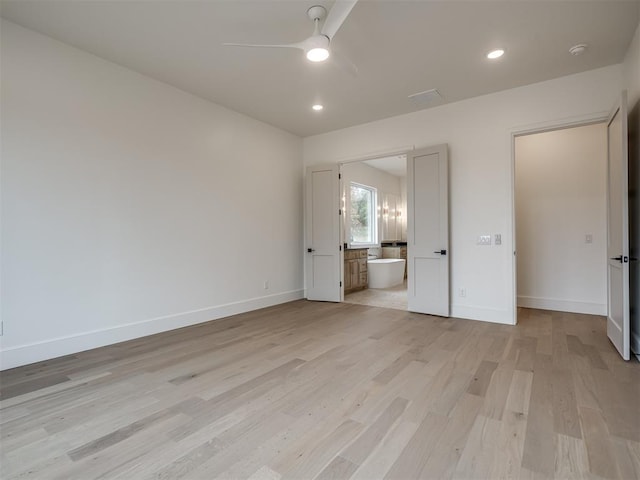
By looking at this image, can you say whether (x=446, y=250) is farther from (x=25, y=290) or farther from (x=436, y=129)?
(x=25, y=290)

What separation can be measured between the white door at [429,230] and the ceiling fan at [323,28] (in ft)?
7.99

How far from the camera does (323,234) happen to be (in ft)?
18.4

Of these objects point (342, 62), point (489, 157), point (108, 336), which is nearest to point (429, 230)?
point (489, 157)

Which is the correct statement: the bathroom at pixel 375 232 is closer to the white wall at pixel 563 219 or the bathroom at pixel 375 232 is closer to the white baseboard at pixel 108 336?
the white wall at pixel 563 219

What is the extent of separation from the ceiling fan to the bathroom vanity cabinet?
13.5ft

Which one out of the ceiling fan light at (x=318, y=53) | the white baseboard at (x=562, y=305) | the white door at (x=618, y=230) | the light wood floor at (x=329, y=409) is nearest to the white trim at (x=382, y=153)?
the white door at (x=618, y=230)

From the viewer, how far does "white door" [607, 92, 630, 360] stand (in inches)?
109

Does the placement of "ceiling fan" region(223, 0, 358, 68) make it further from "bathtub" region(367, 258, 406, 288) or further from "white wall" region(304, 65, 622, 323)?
"bathtub" region(367, 258, 406, 288)

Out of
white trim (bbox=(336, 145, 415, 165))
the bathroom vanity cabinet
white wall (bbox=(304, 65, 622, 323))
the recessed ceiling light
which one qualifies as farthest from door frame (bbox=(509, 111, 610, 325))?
the bathroom vanity cabinet

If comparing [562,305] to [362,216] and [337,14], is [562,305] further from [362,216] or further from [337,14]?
[337,14]

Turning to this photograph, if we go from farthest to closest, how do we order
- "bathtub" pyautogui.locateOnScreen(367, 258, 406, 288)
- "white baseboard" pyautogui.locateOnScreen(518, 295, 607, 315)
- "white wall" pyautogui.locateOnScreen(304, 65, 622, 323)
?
"bathtub" pyautogui.locateOnScreen(367, 258, 406, 288), "white baseboard" pyautogui.locateOnScreen(518, 295, 607, 315), "white wall" pyautogui.locateOnScreen(304, 65, 622, 323)

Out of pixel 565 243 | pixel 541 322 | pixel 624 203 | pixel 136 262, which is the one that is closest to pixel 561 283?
pixel 565 243

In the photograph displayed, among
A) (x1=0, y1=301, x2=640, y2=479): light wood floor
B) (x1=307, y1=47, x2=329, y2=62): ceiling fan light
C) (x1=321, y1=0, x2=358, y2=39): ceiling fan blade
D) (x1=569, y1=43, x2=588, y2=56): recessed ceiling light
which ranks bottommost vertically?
(x1=0, y1=301, x2=640, y2=479): light wood floor

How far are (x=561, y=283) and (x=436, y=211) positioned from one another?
226cm
